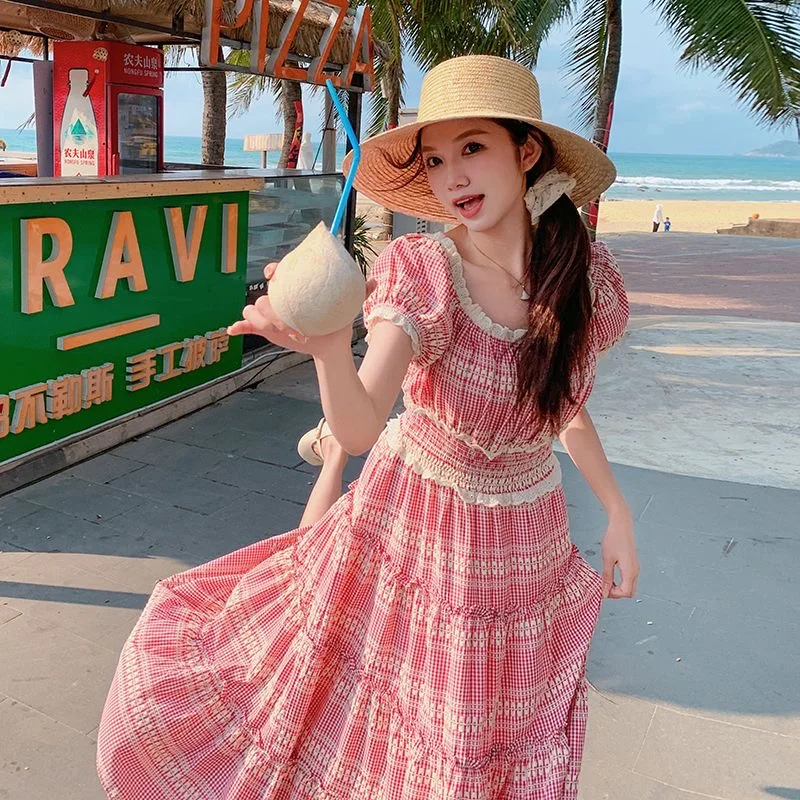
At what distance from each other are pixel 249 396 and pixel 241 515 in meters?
2.00

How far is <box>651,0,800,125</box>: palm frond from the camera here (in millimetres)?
8305

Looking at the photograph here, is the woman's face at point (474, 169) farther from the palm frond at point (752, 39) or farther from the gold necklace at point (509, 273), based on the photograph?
the palm frond at point (752, 39)

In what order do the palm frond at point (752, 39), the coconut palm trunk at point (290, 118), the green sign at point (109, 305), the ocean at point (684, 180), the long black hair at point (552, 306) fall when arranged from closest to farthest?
1. the long black hair at point (552, 306)
2. the green sign at point (109, 305)
3. the palm frond at point (752, 39)
4. the coconut palm trunk at point (290, 118)
5. the ocean at point (684, 180)

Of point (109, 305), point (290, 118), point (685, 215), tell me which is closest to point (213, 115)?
point (290, 118)

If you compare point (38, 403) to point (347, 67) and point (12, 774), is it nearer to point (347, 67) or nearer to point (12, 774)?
point (12, 774)

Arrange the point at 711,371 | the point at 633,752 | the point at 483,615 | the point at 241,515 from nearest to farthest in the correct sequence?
the point at 483,615, the point at 633,752, the point at 241,515, the point at 711,371

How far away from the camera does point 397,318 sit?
1550 mm

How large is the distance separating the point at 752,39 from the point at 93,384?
6.75 metres

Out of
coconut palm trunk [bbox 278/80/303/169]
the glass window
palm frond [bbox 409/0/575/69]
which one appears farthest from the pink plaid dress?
coconut palm trunk [bbox 278/80/303/169]

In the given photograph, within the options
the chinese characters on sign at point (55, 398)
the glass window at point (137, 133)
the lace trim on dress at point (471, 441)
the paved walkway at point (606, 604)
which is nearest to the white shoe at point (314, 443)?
the lace trim on dress at point (471, 441)

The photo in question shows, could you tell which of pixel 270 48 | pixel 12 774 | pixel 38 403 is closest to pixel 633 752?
pixel 12 774

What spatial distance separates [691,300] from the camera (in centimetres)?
1300

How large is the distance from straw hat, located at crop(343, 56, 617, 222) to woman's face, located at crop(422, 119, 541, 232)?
5 cm

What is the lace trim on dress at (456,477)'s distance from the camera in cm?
174
